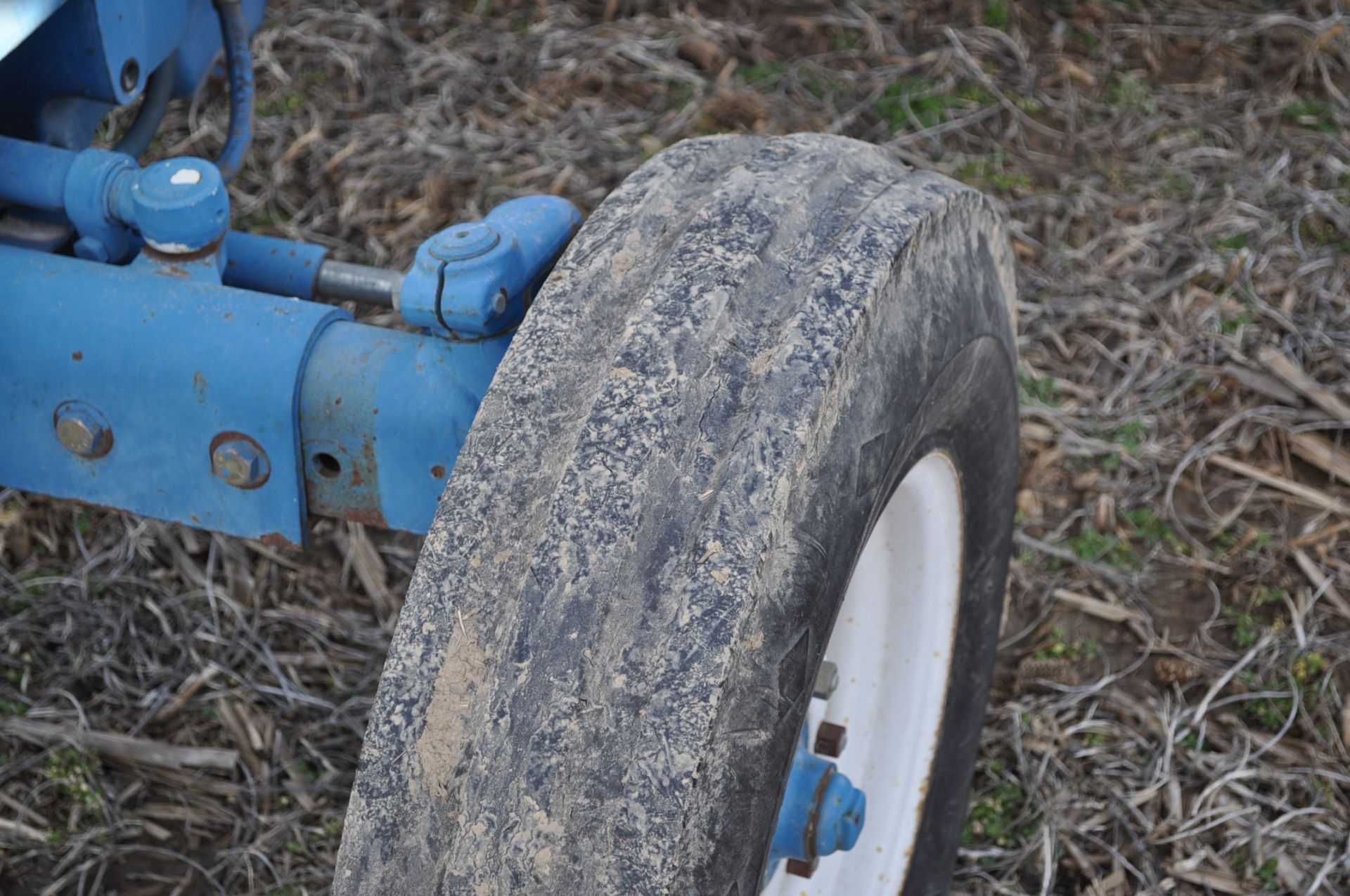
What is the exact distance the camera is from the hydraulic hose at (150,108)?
187 cm

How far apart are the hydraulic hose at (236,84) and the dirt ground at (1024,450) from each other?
2.71 feet

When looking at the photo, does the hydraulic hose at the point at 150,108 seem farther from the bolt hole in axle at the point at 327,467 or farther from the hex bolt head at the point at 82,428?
the bolt hole in axle at the point at 327,467

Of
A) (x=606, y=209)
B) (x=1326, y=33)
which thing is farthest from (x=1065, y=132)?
(x=606, y=209)

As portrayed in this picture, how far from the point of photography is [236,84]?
1.95 meters

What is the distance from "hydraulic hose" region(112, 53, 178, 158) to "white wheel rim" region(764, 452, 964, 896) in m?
1.22

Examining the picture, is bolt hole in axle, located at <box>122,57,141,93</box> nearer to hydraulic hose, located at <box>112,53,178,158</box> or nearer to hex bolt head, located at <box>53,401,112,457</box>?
hydraulic hose, located at <box>112,53,178,158</box>

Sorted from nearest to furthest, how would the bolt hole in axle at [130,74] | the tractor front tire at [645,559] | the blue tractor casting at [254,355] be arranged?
1. the tractor front tire at [645,559]
2. the blue tractor casting at [254,355]
3. the bolt hole in axle at [130,74]

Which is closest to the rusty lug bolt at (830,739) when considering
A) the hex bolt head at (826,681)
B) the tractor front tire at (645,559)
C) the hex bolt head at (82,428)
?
the hex bolt head at (826,681)

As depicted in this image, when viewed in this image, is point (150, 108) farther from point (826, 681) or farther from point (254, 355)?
point (826, 681)

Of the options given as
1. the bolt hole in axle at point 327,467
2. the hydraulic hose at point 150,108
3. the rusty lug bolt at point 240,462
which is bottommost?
the bolt hole in axle at point 327,467

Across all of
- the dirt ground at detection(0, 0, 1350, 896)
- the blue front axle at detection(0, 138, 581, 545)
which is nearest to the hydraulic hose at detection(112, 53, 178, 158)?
the blue front axle at detection(0, 138, 581, 545)

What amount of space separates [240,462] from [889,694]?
97cm

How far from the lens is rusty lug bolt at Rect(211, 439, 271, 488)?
4.44 feet

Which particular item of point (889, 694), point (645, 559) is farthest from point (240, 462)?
point (889, 694)
